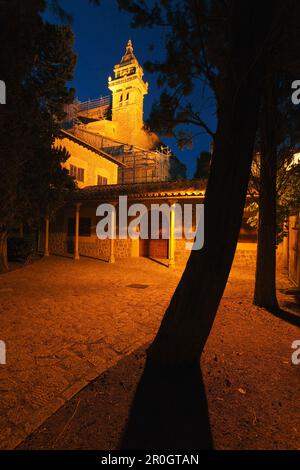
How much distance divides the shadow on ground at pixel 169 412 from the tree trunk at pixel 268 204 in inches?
129

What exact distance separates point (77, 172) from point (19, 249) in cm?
787

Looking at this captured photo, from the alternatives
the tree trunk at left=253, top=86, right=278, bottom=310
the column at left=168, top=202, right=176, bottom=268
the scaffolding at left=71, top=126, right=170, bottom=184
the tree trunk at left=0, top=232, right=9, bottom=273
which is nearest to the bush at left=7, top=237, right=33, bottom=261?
the tree trunk at left=0, top=232, right=9, bottom=273

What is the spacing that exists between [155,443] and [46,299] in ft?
16.3

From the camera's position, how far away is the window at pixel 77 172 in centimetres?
1678

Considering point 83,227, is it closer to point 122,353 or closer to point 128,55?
point 122,353

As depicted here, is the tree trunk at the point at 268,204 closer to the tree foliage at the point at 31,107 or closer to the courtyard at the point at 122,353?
the courtyard at the point at 122,353

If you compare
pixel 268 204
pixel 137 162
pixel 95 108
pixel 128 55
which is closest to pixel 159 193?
pixel 268 204

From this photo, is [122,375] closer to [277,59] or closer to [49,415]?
[49,415]

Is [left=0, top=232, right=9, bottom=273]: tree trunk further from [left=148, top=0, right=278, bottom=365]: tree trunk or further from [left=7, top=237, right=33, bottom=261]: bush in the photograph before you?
[left=148, top=0, right=278, bottom=365]: tree trunk

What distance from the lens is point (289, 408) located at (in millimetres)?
2391

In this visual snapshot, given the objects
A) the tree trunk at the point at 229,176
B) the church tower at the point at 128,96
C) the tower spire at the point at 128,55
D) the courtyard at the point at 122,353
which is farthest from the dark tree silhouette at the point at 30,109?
the tower spire at the point at 128,55

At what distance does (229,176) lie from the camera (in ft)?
8.90

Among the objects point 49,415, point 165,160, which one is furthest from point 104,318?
point 165,160

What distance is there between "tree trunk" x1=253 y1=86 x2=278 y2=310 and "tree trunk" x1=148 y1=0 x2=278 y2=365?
2.61 meters
